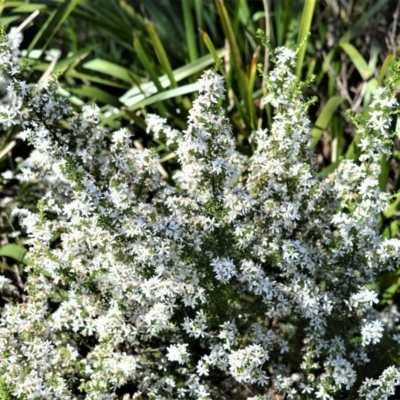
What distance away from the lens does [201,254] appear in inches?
105

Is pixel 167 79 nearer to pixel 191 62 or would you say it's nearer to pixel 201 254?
pixel 191 62

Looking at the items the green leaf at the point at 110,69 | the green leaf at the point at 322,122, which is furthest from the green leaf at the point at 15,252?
the green leaf at the point at 322,122

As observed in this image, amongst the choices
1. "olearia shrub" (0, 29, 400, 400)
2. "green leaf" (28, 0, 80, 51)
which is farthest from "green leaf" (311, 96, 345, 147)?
"green leaf" (28, 0, 80, 51)

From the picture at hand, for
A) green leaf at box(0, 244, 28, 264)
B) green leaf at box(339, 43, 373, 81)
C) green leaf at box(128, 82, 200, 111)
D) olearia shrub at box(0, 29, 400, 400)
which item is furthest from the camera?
green leaf at box(339, 43, 373, 81)

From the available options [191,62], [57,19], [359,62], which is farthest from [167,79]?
[359,62]

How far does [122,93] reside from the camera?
4.79m

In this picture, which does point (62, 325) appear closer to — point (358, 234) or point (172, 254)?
point (172, 254)

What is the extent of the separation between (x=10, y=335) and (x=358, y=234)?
1390 mm

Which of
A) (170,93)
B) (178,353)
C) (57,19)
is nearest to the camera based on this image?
(178,353)

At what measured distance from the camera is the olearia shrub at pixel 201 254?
2.58 meters

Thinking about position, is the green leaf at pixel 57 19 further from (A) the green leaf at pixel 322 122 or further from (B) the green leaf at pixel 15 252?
(A) the green leaf at pixel 322 122

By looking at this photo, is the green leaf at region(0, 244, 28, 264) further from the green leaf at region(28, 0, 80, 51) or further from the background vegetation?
the green leaf at region(28, 0, 80, 51)

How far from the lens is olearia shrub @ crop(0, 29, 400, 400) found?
258cm

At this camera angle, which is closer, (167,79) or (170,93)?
(170,93)
